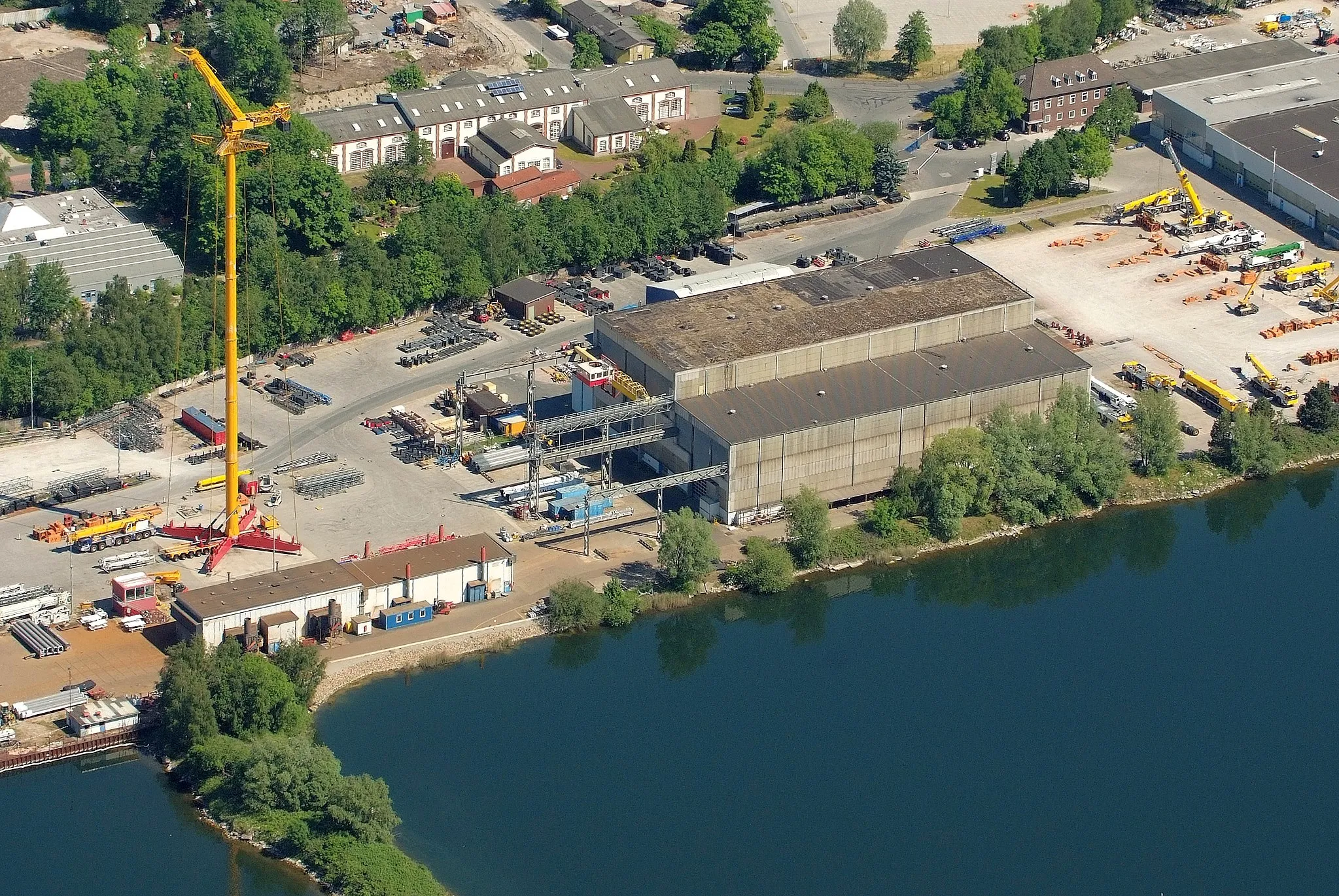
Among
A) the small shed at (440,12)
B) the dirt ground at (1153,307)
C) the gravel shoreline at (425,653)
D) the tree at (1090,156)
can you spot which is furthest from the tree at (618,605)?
the small shed at (440,12)

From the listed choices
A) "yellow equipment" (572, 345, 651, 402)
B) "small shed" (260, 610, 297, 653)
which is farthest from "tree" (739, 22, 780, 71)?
"small shed" (260, 610, 297, 653)

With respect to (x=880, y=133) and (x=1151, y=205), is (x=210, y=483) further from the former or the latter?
(x=1151, y=205)

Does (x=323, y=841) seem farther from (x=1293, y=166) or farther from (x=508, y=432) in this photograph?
(x=1293, y=166)

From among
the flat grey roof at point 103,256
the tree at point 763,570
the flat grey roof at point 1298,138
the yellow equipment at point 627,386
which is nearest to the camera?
the tree at point 763,570

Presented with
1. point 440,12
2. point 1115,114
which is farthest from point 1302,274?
point 440,12

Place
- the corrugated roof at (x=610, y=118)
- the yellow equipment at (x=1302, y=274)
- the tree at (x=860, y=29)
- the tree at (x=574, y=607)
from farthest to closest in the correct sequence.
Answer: the tree at (x=860, y=29)
the corrugated roof at (x=610, y=118)
the yellow equipment at (x=1302, y=274)
the tree at (x=574, y=607)

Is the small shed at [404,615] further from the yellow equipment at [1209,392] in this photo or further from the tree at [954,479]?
the yellow equipment at [1209,392]
